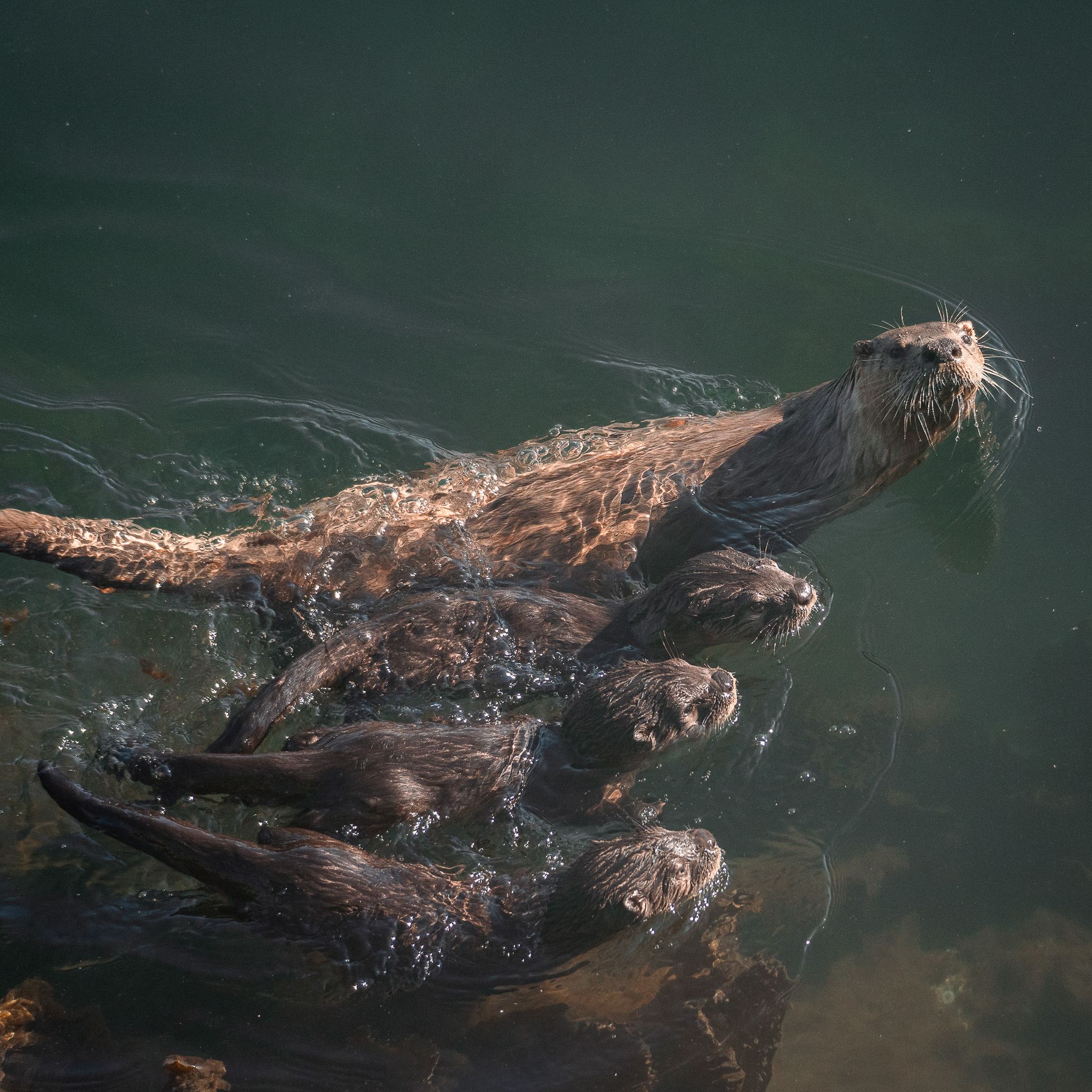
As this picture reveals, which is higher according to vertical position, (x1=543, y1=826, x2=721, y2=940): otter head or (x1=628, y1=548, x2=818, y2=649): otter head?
(x1=628, y1=548, x2=818, y2=649): otter head

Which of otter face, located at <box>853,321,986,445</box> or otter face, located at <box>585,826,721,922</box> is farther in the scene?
otter face, located at <box>853,321,986,445</box>

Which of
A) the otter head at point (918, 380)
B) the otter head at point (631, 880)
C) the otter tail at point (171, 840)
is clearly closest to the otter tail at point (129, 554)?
the otter tail at point (171, 840)

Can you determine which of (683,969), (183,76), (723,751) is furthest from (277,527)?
(183,76)

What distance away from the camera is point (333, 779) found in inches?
126

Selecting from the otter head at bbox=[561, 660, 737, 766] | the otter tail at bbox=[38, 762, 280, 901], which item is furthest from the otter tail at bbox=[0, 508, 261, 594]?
the otter head at bbox=[561, 660, 737, 766]

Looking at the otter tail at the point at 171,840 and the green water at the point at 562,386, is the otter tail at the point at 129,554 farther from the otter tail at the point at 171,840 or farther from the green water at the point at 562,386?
the otter tail at the point at 171,840

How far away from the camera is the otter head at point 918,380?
3916 mm

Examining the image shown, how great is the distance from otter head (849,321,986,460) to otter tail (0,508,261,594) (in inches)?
110

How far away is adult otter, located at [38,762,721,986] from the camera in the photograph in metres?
2.85

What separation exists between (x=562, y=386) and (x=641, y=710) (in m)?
2.71

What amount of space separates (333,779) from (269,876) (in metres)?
0.39

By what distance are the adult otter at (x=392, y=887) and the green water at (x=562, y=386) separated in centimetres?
26

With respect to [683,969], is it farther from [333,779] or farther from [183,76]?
[183,76]

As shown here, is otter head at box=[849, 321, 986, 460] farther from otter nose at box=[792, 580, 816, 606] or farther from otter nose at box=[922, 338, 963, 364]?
otter nose at box=[792, 580, 816, 606]
